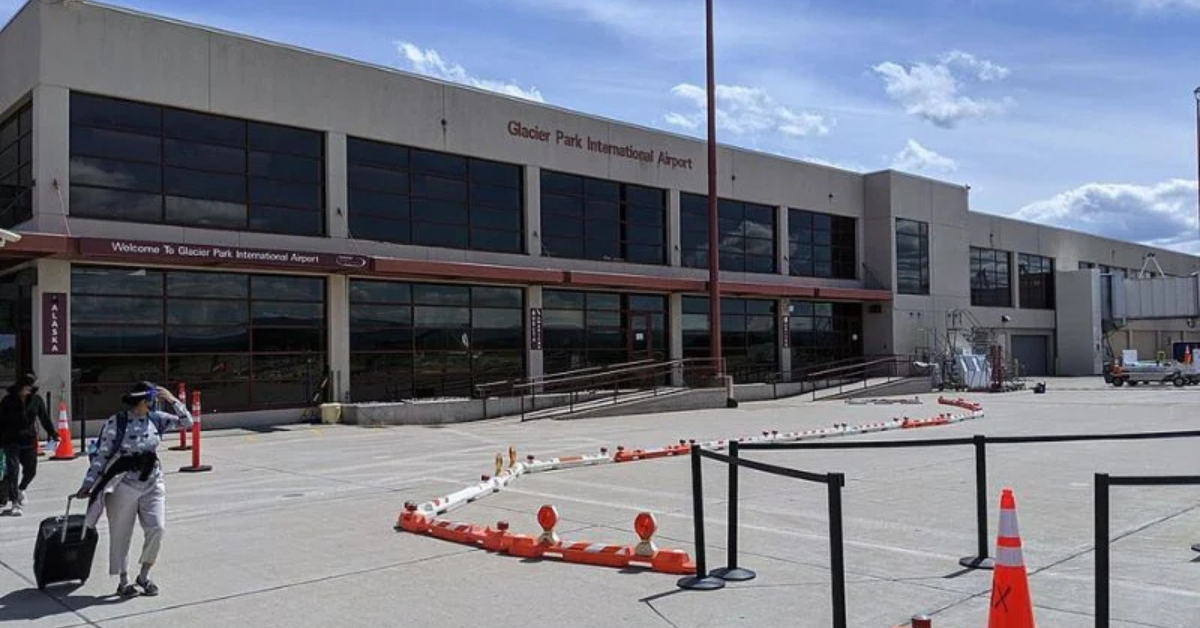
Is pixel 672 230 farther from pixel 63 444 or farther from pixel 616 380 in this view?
pixel 63 444

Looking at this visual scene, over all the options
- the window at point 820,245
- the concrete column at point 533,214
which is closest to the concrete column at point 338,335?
the concrete column at point 533,214

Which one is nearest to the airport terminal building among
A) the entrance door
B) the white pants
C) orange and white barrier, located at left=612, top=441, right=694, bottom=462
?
orange and white barrier, located at left=612, top=441, right=694, bottom=462

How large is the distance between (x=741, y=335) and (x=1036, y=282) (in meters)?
28.7

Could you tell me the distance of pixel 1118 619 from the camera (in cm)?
646

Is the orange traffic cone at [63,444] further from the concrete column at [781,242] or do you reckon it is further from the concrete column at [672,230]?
the concrete column at [781,242]

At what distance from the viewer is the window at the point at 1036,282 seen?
58.5m

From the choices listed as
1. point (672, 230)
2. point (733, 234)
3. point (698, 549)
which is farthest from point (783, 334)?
point (698, 549)

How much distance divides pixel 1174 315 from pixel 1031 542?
54.9 m

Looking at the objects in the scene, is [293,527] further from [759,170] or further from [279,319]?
[759,170]

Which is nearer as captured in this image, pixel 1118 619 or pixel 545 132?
pixel 1118 619

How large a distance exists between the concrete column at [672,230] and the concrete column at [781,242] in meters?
6.46

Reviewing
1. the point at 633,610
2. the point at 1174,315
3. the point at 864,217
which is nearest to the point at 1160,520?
the point at 633,610

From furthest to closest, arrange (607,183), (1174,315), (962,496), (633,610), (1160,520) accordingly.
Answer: (1174,315), (607,183), (962,496), (1160,520), (633,610)

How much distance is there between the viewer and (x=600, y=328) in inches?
1356
